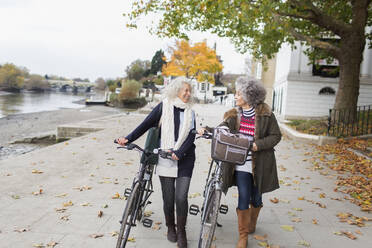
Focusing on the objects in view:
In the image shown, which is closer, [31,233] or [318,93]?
[31,233]

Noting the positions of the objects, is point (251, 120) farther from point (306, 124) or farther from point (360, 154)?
point (306, 124)

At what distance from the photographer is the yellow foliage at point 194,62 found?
1892 inches

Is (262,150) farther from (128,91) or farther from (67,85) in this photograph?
(67,85)

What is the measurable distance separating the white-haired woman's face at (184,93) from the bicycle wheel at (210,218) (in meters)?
1.01

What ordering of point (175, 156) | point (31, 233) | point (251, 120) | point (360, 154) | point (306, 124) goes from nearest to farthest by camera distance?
point (175, 156) < point (251, 120) < point (31, 233) < point (360, 154) < point (306, 124)

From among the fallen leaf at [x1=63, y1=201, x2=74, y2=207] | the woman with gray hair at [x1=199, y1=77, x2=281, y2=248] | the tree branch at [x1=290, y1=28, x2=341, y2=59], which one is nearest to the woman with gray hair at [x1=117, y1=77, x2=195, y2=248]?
the woman with gray hair at [x1=199, y1=77, x2=281, y2=248]

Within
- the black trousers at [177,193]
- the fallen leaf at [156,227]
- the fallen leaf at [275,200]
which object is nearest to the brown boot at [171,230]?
the black trousers at [177,193]

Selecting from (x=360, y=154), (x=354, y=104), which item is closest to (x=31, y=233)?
(x=360, y=154)

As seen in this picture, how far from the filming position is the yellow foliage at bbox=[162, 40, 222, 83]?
48.1 m

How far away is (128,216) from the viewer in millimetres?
3008

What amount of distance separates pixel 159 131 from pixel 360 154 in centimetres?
802

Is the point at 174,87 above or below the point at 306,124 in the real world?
above

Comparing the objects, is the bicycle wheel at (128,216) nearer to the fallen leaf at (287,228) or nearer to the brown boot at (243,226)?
the brown boot at (243,226)

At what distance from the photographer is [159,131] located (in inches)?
137
